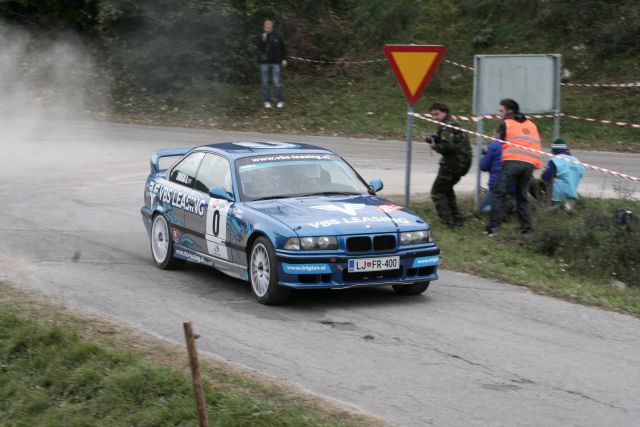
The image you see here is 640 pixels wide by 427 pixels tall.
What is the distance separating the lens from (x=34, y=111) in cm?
2806

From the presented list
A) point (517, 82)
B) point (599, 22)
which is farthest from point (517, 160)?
point (599, 22)

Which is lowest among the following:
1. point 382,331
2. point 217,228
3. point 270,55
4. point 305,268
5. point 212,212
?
point 382,331

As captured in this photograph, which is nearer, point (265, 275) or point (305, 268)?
point (305, 268)

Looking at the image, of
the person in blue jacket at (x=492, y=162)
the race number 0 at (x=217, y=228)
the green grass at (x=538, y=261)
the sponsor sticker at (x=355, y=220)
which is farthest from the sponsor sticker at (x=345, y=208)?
the person in blue jacket at (x=492, y=162)

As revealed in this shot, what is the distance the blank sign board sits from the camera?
15109 millimetres

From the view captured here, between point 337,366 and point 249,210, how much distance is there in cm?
273

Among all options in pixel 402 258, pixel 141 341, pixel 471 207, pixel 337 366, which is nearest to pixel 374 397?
pixel 337 366

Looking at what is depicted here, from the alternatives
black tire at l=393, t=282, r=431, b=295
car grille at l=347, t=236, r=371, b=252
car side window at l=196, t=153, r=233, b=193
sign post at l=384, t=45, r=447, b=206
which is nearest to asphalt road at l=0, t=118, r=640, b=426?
black tire at l=393, t=282, r=431, b=295

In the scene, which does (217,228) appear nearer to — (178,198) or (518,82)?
(178,198)

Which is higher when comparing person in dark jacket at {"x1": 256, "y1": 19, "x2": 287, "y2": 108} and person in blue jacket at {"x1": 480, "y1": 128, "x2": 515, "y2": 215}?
person in dark jacket at {"x1": 256, "y1": 19, "x2": 287, "y2": 108}

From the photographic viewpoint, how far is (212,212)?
10.8 metres

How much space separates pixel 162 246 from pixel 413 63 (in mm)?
3818

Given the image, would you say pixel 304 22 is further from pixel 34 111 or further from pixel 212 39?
pixel 34 111

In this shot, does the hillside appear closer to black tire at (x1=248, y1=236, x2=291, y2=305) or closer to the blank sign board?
the blank sign board
